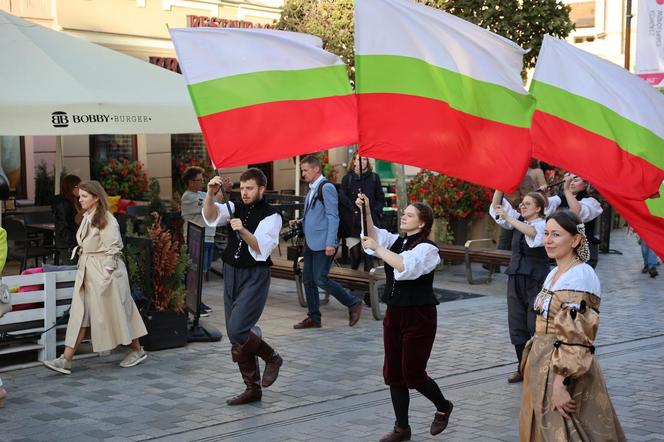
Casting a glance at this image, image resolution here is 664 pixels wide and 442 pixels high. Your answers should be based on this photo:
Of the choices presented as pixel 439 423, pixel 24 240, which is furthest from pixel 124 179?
pixel 439 423

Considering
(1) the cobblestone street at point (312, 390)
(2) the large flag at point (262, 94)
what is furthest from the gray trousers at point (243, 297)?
(2) the large flag at point (262, 94)

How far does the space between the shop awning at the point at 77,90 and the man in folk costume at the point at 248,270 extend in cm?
262

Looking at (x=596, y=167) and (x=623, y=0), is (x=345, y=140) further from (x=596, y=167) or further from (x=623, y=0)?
(x=623, y=0)

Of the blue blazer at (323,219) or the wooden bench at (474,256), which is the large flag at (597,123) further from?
the wooden bench at (474,256)

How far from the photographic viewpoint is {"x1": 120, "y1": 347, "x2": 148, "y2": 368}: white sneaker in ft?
31.1

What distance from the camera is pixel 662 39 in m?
17.1

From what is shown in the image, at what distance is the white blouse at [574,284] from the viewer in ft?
18.4

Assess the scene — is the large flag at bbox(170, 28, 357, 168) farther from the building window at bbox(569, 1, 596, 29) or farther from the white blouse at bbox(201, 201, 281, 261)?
the building window at bbox(569, 1, 596, 29)

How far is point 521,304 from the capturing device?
895cm

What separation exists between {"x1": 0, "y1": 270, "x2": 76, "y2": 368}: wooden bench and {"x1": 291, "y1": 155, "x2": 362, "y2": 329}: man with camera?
2733mm

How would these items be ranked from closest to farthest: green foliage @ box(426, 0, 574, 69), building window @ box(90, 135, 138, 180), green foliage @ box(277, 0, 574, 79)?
building window @ box(90, 135, 138, 180)
green foliage @ box(277, 0, 574, 79)
green foliage @ box(426, 0, 574, 69)

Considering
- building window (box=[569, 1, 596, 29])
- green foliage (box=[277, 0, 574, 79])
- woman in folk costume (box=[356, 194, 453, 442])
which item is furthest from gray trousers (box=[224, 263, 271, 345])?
building window (box=[569, 1, 596, 29])

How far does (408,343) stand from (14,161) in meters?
12.0

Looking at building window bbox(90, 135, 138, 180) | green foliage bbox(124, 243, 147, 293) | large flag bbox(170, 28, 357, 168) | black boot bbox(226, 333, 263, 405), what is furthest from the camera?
building window bbox(90, 135, 138, 180)
